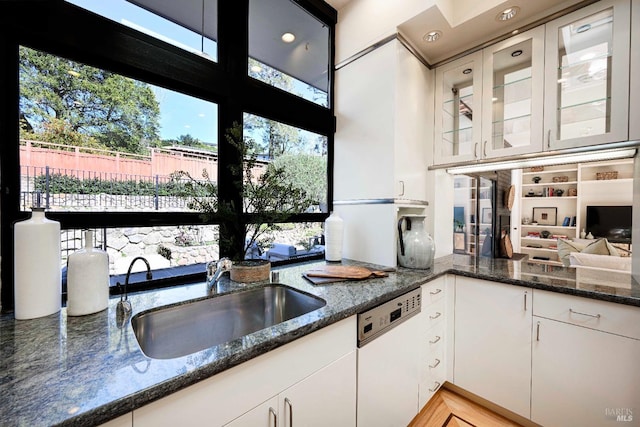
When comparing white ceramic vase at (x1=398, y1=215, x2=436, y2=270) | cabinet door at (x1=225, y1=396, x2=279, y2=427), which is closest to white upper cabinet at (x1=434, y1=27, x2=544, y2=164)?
white ceramic vase at (x1=398, y1=215, x2=436, y2=270)

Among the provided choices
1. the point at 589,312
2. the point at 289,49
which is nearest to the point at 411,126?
the point at 289,49

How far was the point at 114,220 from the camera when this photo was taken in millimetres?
1208

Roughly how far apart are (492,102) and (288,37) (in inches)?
63.4

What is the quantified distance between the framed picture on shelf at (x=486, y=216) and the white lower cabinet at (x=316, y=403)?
7.35ft

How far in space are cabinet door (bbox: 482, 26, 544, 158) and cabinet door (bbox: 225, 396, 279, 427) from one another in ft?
6.65

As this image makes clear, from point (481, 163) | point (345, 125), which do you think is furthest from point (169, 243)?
point (481, 163)

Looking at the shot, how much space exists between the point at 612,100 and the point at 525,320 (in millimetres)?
1341

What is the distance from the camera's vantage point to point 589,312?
4.23 ft

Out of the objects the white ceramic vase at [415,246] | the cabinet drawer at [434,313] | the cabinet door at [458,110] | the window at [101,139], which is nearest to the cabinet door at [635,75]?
the cabinet door at [458,110]

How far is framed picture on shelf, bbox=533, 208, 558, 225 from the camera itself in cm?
376

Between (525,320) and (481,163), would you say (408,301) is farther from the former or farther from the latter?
(481,163)

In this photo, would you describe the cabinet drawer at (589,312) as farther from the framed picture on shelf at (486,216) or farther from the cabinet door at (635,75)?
the framed picture on shelf at (486,216)

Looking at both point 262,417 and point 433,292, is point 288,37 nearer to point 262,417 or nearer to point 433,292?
point 433,292

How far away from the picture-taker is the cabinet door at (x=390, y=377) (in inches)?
44.9
